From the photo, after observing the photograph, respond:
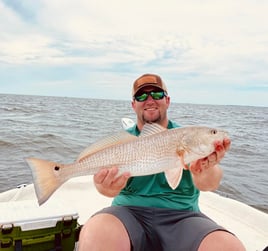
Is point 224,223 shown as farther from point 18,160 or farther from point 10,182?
point 18,160

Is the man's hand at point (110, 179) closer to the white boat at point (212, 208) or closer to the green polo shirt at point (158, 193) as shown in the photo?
the green polo shirt at point (158, 193)

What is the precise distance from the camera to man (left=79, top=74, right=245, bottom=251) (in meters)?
2.73

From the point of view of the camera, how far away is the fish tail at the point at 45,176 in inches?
104

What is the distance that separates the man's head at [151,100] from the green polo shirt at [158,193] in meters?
0.58

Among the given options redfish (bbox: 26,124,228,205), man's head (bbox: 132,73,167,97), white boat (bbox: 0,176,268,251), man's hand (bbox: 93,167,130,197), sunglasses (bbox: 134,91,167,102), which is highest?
man's head (bbox: 132,73,167,97)

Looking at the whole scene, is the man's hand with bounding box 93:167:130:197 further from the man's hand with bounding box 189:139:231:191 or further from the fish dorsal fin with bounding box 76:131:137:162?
the man's hand with bounding box 189:139:231:191

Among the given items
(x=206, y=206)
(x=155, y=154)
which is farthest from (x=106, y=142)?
(x=206, y=206)

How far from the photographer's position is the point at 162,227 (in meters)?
3.02

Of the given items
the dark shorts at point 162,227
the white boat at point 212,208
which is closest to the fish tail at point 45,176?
the dark shorts at point 162,227

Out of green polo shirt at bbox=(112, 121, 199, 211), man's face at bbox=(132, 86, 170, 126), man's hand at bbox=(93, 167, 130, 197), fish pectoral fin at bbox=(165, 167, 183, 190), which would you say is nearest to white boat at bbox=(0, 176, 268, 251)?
green polo shirt at bbox=(112, 121, 199, 211)

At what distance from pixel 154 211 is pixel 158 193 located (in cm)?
18

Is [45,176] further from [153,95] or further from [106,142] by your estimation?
[153,95]

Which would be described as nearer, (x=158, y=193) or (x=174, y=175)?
(x=174, y=175)

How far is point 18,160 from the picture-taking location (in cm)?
984
